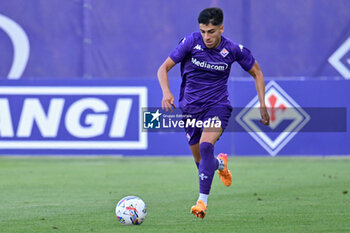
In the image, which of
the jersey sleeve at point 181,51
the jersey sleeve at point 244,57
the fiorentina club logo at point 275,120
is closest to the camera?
the jersey sleeve at point 181,51

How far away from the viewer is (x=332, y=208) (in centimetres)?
907

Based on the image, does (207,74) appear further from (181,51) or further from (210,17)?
(210,17)

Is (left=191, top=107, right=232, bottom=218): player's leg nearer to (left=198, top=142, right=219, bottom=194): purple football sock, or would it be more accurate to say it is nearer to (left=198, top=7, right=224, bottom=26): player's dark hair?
(left=198, top=142, right=219, bottom=194): purple football sock

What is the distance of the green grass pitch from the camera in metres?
7.95

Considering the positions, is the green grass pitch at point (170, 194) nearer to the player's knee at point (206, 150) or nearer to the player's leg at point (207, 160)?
the player's leg at point (207, 160)

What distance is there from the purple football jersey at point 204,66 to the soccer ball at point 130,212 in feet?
4.52

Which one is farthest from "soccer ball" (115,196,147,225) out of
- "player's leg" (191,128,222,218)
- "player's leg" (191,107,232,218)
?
"player's leg" (191,128,222,218)

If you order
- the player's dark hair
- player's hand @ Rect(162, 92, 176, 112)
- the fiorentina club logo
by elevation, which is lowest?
the fiorentina club logo

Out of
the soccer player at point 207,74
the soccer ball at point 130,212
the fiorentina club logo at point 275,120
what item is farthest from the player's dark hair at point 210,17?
the fiorentina club logo at point 275,120

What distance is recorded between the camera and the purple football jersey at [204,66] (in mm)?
8531

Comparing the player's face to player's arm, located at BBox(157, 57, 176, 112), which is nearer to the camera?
player's arm, located at BBox(157, 57, 176, 112)

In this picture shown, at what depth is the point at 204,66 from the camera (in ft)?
28.1

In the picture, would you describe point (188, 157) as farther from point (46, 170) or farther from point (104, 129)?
point (46, 170)

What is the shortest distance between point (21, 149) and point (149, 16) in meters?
3.77
